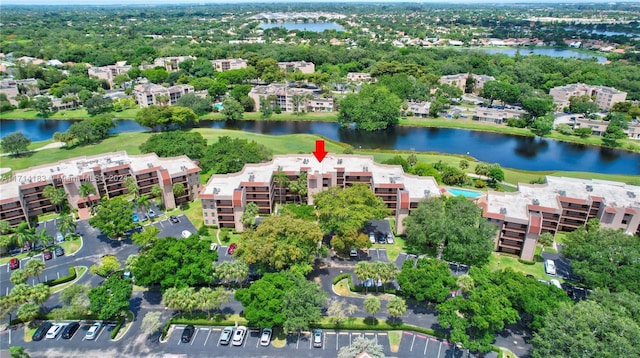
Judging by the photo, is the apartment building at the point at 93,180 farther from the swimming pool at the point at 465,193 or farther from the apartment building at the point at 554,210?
the apartment building at the point at 554,210

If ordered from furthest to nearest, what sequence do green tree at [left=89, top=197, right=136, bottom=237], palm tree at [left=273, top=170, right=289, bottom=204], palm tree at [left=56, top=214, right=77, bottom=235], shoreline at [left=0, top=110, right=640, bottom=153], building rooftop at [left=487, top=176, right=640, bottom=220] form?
shoreline at [left=0, top=110, right=640, bottom=153], palm tree at [left=273, top=170, right=289, bottom=204], building rooftop at [left=487, top=176, right=640, bottom=220], palm tree at [left=56, top=214, right=77, bottom=235], green tree at [left=89, top=197, right=136, bottom=237]

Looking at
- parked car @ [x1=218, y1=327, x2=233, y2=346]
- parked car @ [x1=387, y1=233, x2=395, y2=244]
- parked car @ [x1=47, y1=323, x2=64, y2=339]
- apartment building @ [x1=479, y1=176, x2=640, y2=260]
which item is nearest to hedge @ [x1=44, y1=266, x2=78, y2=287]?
parked car @ [x1=47, y1=323, x2=64, y2=339]

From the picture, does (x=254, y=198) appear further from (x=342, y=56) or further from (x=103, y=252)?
(x=342, y=56)

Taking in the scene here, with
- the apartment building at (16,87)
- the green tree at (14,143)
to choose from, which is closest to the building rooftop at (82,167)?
the green tree at (14,143)

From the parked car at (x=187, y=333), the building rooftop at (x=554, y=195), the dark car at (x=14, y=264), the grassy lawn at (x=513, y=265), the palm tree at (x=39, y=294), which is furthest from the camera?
the building rooftop at (x=554, y=195)

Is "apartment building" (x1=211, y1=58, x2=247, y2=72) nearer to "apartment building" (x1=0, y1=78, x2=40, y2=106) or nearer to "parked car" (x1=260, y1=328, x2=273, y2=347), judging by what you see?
"apartment building" (x1=0, y1=78, x2=40, y2=106)

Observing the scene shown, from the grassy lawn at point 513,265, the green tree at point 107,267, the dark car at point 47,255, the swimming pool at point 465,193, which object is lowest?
the grassy lawn at point 513,265
